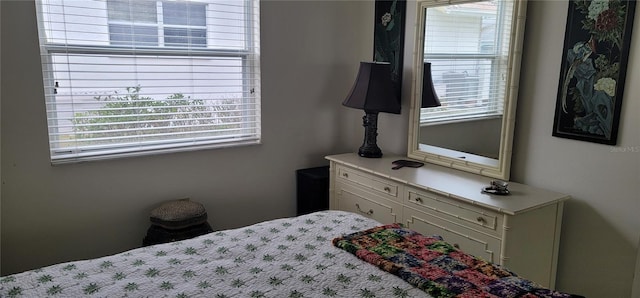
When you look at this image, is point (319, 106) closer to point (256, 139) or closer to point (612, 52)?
point (256, 139)

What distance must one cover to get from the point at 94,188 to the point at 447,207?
1.95m

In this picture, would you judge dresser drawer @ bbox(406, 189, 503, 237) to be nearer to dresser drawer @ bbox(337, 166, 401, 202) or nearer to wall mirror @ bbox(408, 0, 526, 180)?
dresser drawer @ bbox(337, 166, 401, 202)

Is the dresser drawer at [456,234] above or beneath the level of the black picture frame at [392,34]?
beneath

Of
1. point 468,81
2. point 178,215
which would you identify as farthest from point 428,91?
point 178,215

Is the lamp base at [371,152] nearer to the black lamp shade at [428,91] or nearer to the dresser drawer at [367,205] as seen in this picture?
the dresser drawer at [367,205]

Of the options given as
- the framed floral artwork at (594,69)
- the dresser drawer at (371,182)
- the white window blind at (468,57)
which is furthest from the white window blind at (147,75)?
the framed floral artwork at (594,69)

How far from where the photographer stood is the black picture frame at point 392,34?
3.08 meters

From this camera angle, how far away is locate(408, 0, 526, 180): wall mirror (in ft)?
8.07

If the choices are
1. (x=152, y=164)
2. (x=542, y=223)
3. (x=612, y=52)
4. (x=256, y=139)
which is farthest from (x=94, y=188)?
(x=612, y=52)

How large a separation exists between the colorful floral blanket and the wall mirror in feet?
3.04

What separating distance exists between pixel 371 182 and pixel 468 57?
93 cm

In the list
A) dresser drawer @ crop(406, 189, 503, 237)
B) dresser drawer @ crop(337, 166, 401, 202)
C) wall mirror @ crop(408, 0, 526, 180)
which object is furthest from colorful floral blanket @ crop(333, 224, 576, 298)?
wall mirror @ crop(408, 0, 526, 180)

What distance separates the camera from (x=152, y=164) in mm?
2799

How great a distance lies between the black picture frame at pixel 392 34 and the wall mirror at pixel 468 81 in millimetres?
154
